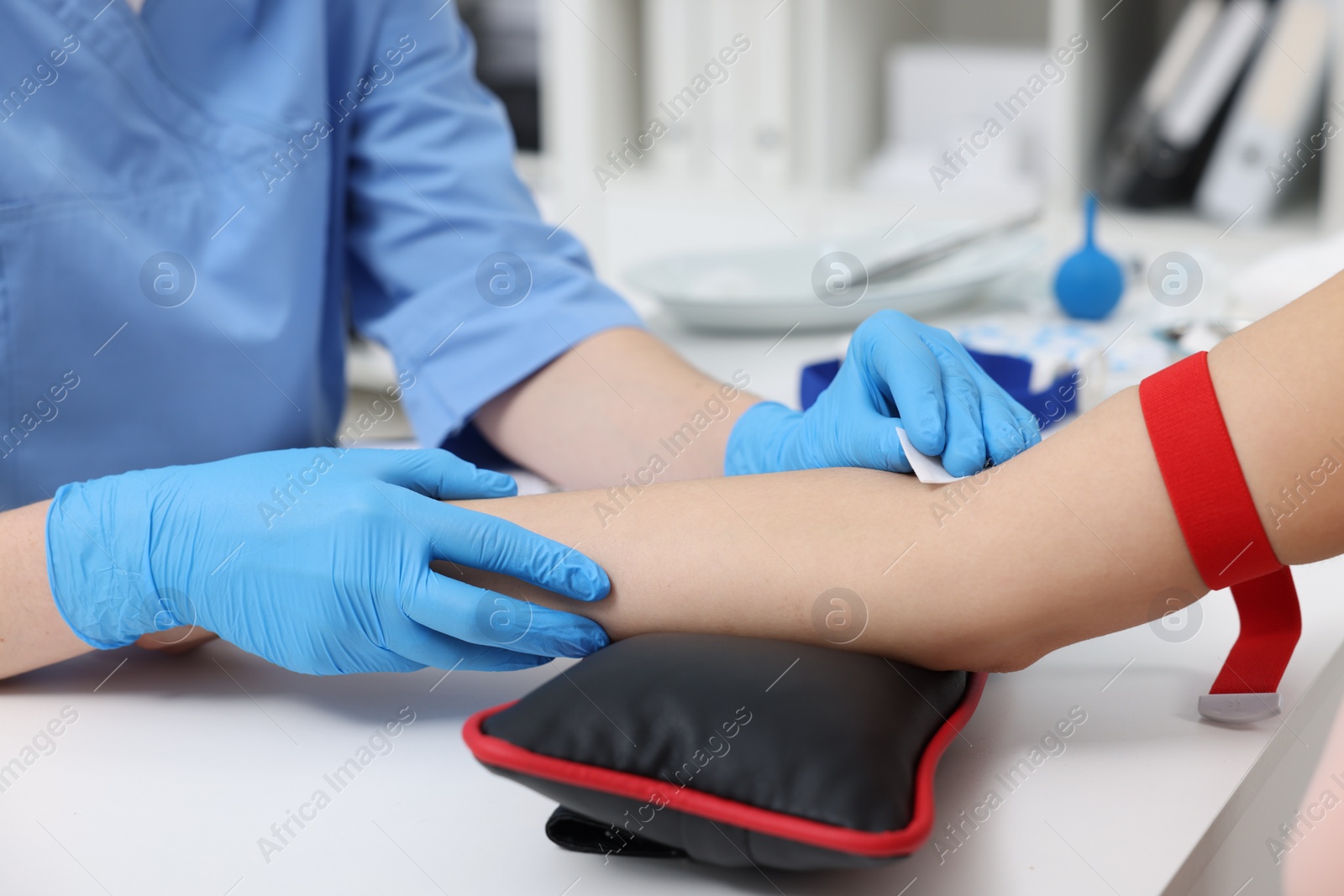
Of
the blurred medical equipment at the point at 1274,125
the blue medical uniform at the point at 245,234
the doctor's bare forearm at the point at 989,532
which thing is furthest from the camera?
the blurred medical equipment at the point at 1274,125

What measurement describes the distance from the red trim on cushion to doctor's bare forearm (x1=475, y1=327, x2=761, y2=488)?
397mm

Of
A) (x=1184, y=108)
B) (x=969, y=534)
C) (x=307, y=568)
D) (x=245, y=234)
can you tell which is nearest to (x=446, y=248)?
(x=245, y=234)

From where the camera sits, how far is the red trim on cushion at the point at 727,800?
18.0 inches

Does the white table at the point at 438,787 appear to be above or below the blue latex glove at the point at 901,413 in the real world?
below

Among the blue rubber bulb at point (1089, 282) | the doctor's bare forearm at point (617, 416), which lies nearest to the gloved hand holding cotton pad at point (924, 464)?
the doctor's bare forearm at point (617, 416)

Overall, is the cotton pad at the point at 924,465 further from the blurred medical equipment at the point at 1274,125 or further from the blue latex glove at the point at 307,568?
the blurred medical equipment at the point at 1274,125

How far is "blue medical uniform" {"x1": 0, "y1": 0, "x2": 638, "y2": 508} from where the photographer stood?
2.71 feet

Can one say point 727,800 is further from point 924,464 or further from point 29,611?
point 29,611

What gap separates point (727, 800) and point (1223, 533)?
11.2 inches

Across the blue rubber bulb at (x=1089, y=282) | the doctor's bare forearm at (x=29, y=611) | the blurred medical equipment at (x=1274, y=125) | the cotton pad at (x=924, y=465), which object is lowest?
the doctor's bare forearm at (x=29, y=611)

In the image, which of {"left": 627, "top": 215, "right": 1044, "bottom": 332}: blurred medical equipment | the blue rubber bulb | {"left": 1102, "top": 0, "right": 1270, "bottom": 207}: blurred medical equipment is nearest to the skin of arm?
{"left": 627, "top": 215, "right": 1044, "bottom": 332}: blurred medical equipment

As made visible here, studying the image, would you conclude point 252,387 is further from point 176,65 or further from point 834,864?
point 834,864

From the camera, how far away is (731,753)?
1.63ft

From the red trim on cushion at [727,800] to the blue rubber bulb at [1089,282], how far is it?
2.87ft
